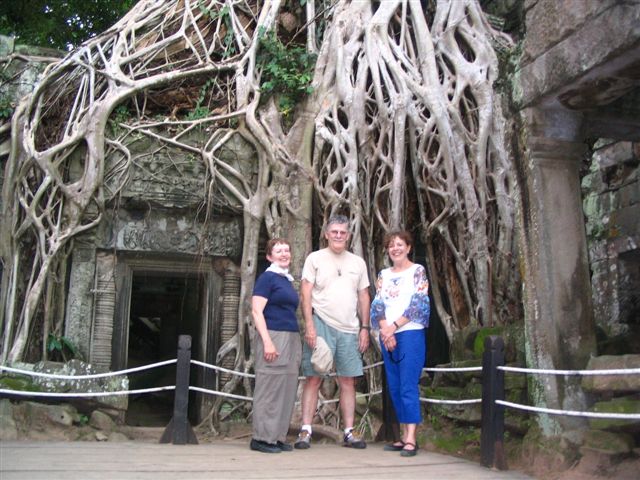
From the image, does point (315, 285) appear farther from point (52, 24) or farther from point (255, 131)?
point (52, 24)

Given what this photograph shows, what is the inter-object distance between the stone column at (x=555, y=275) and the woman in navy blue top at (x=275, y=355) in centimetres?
137

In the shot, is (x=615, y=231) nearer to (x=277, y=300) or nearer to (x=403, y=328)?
(x=403, y=328)

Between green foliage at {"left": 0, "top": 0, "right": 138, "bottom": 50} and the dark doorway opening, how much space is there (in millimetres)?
3896

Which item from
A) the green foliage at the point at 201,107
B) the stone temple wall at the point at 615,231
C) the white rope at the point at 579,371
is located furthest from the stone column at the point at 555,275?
the green foliage at the point at 201,107

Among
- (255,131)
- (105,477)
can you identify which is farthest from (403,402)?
(255,131)

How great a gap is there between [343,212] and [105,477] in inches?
149

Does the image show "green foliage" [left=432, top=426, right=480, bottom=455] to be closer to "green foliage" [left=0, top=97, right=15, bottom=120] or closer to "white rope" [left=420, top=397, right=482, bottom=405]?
"white rope" [left=420, top=397, right=482, bottom=405]

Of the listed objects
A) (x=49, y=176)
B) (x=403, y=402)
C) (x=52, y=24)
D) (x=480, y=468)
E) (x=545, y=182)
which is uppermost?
(x=52, y=24)

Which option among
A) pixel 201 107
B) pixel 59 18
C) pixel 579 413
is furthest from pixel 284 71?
pixel 59 18

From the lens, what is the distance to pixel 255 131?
680 cm

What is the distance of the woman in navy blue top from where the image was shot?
4223 mm

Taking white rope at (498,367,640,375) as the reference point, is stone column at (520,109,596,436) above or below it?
above

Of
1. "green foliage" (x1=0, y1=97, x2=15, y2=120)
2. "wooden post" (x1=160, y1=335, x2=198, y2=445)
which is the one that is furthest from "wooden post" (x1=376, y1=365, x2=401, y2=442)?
"green foliage" (x1=0, y1=97, x2=15, y2=120)

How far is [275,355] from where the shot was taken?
4223 millimetres
